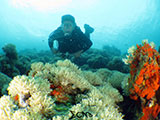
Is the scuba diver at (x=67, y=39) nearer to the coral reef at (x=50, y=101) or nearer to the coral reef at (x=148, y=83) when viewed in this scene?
the coral reef at (x=50, y=101)

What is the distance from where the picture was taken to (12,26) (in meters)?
59.5

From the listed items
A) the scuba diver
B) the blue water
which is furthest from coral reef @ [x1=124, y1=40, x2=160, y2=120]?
the blue water

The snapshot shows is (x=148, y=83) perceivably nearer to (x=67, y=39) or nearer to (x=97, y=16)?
(x=67, y=39)

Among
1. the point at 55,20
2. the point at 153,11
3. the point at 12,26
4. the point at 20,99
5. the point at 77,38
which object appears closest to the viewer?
the point at 20,99

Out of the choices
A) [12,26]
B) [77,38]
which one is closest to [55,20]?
[12,26]

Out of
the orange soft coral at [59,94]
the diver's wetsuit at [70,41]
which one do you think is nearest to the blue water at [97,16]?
the diver's wetsuit at [70,41]

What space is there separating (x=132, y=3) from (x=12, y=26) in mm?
Answer: 55408

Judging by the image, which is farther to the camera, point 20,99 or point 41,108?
point 20,99

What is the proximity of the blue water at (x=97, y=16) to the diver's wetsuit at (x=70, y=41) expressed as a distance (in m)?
26.4

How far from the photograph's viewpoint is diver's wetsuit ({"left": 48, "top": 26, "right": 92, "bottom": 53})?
26.2ft

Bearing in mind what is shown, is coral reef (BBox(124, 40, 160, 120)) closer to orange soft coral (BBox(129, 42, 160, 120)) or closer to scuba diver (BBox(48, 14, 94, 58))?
orange soft coral (BBox(129, 42, 160, 120))

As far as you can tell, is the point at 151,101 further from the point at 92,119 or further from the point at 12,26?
the point at 12,26

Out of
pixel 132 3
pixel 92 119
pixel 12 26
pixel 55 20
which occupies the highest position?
pixel 12 26

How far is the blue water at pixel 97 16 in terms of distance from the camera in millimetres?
35531
